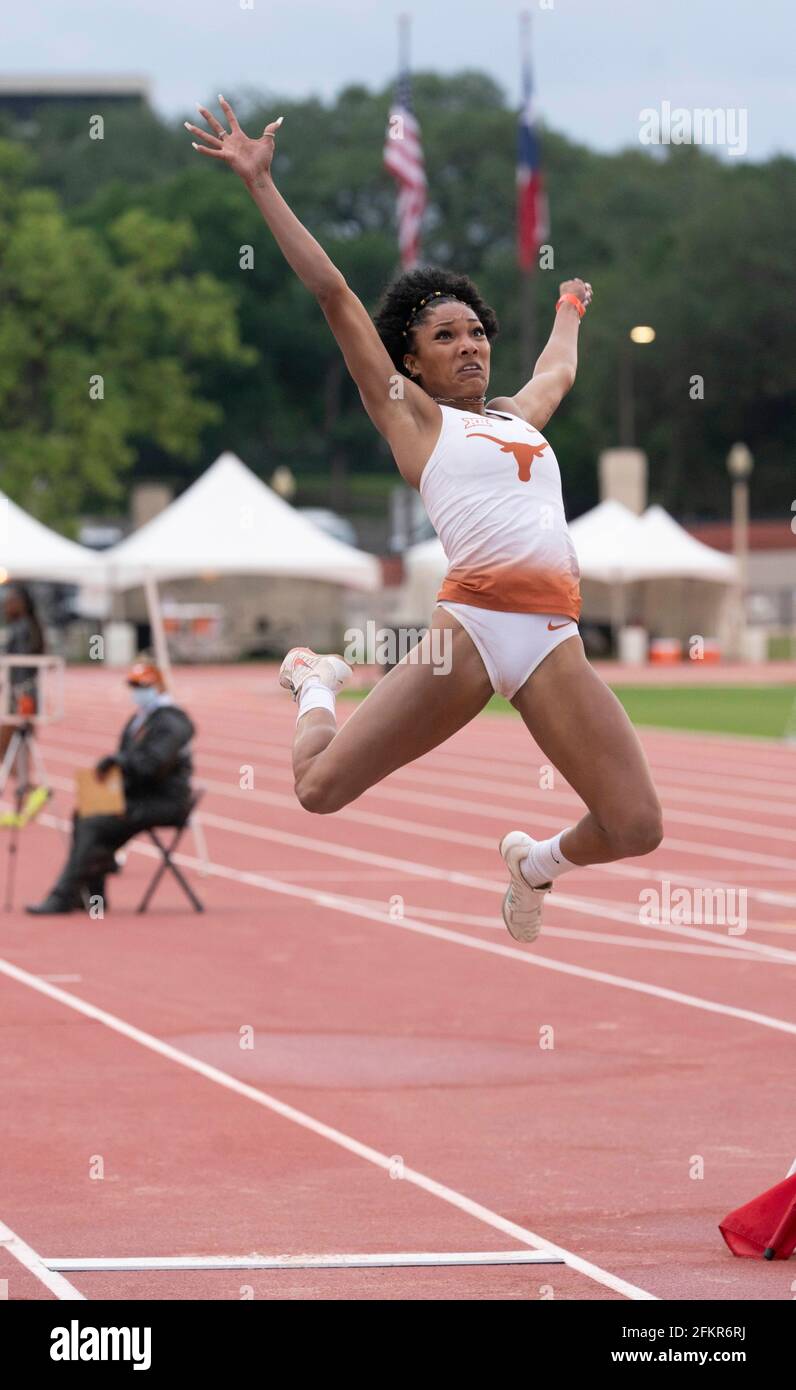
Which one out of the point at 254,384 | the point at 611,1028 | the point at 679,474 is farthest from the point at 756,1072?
the point at 254,384

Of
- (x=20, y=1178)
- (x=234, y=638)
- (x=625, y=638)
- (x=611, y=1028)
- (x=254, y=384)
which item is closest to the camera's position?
(x=20, y=1178)

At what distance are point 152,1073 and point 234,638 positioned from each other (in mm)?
40055

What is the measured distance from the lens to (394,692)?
5.43 metres

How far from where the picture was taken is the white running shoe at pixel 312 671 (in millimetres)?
6227

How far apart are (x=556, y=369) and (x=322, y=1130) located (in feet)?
9.73

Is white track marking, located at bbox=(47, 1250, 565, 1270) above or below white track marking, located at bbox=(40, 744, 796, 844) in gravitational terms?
above

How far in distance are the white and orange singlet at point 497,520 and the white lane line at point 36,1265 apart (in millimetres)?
1939

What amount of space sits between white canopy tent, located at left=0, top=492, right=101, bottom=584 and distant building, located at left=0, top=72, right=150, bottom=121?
93.2 metres

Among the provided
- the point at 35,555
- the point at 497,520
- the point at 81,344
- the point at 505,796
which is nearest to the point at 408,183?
the point at 35,555

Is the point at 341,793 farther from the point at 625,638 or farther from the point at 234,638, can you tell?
the point at 234,638

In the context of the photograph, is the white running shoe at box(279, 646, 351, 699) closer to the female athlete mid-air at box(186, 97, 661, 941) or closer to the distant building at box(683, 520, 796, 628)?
the female athlete mid-air at box(186, 97, 661, 941)

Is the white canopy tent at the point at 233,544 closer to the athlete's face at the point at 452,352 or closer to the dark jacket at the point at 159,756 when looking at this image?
the dark jacket at the point at 159,756

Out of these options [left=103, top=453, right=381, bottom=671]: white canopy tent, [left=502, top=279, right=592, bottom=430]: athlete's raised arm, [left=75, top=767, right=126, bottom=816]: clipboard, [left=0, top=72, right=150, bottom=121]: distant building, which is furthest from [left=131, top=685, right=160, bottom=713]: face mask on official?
[left=0, top=72, right=150, bottom=121]: distant building

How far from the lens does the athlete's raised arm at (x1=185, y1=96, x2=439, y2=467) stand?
18.2 feet
